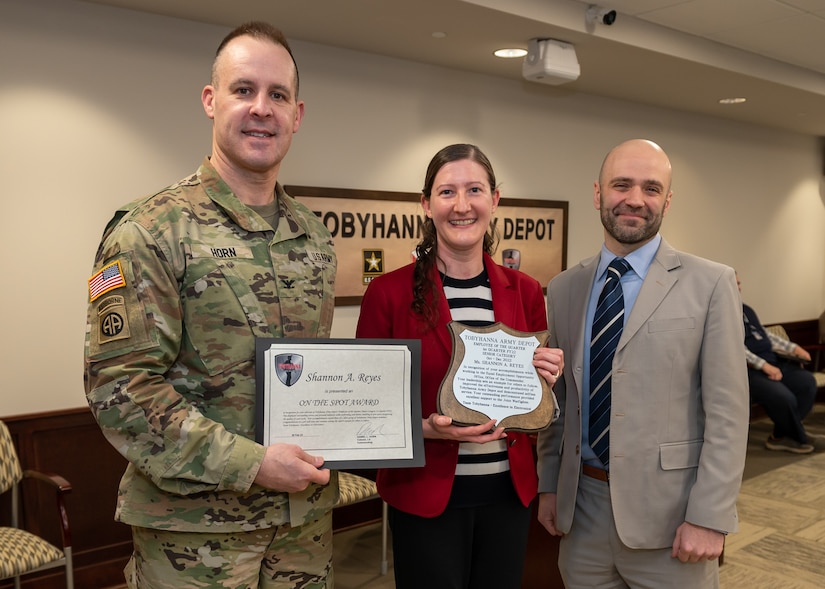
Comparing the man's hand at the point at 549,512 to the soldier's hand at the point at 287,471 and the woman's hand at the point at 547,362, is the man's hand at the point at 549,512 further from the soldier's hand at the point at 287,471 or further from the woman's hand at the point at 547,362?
the soldier's hand at the point at 287,471

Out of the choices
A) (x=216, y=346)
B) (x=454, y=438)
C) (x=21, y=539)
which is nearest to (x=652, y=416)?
(x=454, y=438)

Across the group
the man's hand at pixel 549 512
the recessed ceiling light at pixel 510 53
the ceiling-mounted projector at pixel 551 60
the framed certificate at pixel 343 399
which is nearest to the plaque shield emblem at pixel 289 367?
the framed certificate at pixel 343 399

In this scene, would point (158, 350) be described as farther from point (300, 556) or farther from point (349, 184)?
point (349, 184)

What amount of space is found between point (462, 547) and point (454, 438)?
337 millimetres

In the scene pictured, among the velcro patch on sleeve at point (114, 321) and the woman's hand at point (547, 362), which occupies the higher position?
the velcro patch on sleeve at point (114, 321)

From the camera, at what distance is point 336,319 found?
4.34m

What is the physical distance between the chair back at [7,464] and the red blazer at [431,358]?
2065mm

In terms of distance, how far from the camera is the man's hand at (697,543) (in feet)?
5.98

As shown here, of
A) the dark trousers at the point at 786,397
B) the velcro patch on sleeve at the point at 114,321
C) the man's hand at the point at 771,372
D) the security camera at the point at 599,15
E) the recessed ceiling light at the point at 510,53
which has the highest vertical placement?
the security camera at the point at 599,15

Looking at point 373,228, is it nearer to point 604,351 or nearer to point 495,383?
point 604,351

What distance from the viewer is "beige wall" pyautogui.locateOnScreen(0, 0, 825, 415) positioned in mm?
3303

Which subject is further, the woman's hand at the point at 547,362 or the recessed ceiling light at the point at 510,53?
the recessed ceiling light at the point at 510,53

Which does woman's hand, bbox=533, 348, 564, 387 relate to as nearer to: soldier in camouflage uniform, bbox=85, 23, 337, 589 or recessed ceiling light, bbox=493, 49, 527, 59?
soldier in camouflage uniform, bbox=85, 23, 337, 589

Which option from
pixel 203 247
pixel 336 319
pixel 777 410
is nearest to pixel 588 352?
pixel 203 247
